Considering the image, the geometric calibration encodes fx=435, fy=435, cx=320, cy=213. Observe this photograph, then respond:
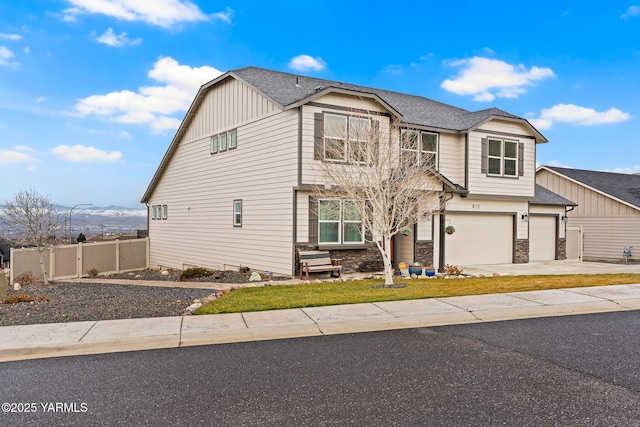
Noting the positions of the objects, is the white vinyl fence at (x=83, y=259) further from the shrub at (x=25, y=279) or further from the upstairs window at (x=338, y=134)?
the upstairs window at (x=338, y=134)

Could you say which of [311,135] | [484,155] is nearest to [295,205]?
[311,135]

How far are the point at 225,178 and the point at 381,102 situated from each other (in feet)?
25.8

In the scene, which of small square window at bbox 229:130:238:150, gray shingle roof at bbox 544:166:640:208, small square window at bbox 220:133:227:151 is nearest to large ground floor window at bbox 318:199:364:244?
small square window at bbox 229:130:238:150

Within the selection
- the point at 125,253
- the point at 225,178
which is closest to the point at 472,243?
the point at 225,178

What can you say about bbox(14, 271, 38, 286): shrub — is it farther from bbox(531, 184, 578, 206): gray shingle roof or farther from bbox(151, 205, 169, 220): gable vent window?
bbox(531, 184, 578, 206): gray shingle roof

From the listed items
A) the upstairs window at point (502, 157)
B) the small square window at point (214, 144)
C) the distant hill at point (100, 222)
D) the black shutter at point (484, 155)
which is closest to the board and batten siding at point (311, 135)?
the black shutter at point (484, 155)

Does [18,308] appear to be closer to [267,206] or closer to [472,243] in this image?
[267,206]

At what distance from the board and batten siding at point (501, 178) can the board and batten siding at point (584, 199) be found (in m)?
8.22

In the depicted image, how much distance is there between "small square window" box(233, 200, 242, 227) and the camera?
1866 cm

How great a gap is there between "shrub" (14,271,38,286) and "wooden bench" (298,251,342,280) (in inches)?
513

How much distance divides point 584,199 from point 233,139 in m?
21.8

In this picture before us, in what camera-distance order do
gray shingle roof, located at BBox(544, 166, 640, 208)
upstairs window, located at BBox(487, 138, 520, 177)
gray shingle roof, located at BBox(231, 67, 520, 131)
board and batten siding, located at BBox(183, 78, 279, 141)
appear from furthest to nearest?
gray shingle roof, located at BBox(544, 166, 640, 208) → upstairs window, located at BBox(487, 138, 520, 177) → board and batten siding, located at BBox(183, 78, 279, 141) → gray shingle roof, located at BBox(231, 67, 520, 131)

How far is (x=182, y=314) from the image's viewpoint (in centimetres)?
879

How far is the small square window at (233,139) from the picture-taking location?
62.7 feet
